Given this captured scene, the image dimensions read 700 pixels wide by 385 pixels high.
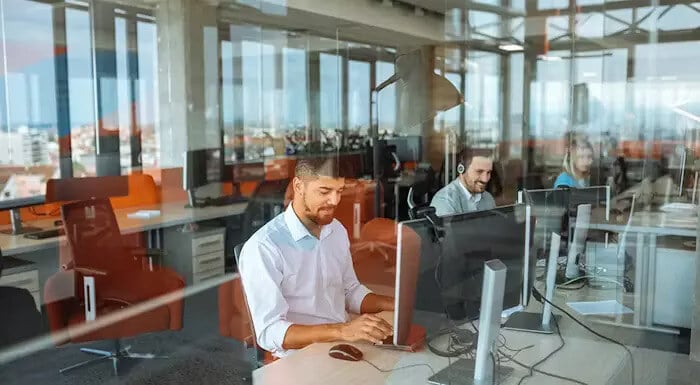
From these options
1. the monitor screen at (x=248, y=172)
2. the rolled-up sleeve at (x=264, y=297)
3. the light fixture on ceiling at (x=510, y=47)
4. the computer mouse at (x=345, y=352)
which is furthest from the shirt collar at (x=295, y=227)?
the light fixture on ceiling at (x=510, y=47)

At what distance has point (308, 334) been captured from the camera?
224 cm

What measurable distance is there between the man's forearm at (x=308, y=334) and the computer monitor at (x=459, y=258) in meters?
0.44

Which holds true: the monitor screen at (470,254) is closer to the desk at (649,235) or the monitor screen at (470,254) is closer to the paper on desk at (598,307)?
the paper on desk at (598,307)

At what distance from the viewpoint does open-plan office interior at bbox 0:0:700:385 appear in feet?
6.97

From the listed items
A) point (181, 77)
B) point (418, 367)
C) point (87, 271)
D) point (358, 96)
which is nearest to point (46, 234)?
point (87, 271)

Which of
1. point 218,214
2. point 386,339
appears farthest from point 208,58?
point 386,339

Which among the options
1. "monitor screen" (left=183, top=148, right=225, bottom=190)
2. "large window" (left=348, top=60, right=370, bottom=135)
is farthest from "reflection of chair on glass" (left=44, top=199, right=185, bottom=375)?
"large window" (left=348, top=60, right=370, bottom=135)

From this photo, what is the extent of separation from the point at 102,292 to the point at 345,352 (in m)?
2.14

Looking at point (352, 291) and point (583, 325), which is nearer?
point (583, 325)

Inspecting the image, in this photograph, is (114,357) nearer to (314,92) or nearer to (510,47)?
(314,92)

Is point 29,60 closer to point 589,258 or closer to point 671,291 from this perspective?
point 589,258

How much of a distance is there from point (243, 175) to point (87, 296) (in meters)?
4.04

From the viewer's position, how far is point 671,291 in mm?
4711

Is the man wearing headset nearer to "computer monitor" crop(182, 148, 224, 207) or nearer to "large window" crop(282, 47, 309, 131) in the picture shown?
"computer monitor" crop(182, 148, 224, 207)
